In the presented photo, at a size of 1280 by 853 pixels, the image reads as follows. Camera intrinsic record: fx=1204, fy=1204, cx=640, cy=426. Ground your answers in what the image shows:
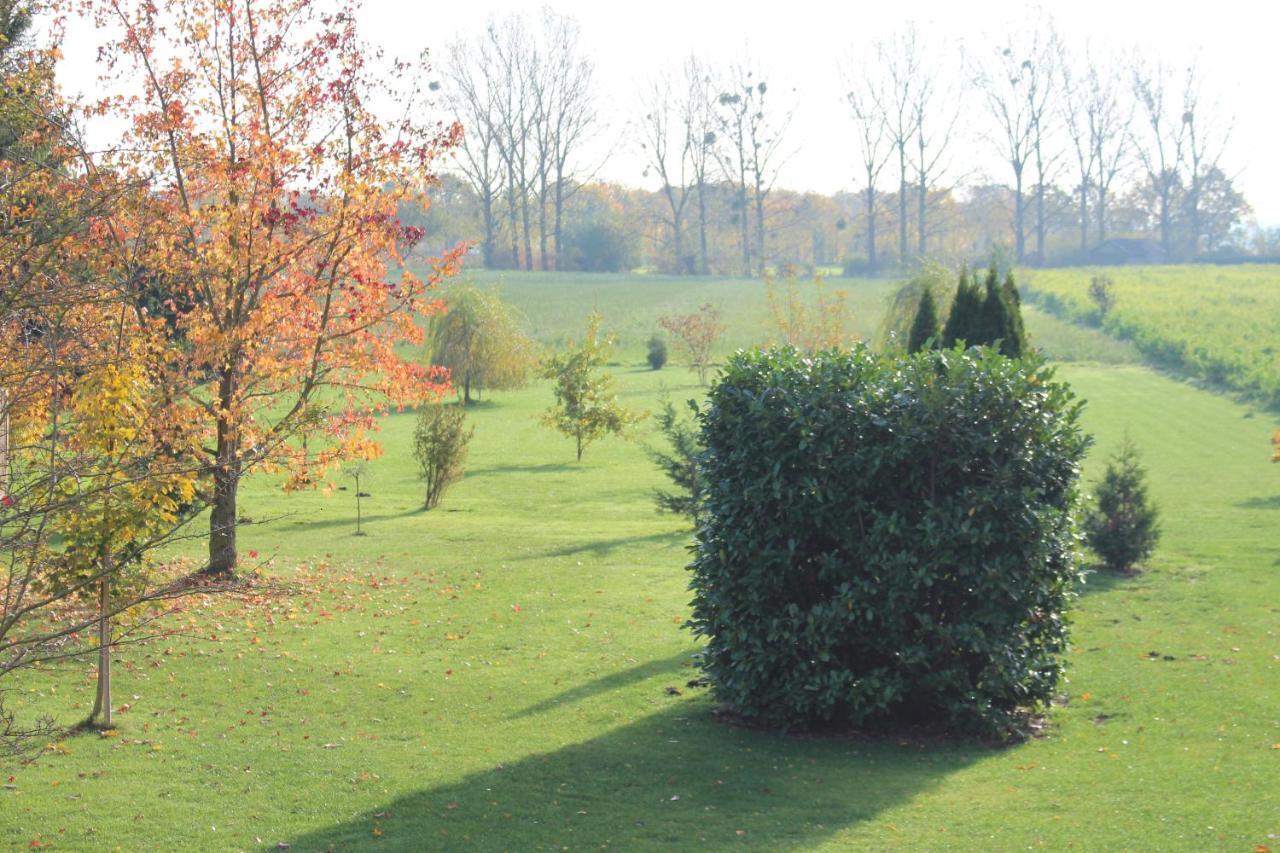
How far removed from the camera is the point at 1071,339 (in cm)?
6544

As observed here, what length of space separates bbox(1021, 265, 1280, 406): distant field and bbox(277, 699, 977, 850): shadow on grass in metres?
43.0

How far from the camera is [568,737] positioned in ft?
33.0

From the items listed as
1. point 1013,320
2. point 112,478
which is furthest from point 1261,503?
point 112,478

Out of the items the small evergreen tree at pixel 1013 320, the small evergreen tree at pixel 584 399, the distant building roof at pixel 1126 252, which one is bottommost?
the small evergreen tree at pixel 584 399

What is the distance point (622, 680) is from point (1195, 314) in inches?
2361

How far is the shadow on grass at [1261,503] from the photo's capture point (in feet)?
88.0

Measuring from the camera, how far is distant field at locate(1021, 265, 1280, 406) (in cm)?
5219

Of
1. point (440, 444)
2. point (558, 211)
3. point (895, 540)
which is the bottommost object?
point (440, 444)

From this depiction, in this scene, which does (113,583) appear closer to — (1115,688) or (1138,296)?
(1115,688)

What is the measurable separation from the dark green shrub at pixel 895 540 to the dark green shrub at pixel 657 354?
5316 cm

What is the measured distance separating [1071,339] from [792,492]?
60.1 metres

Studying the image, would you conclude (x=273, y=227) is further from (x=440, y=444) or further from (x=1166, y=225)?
(x=1166, y=225)

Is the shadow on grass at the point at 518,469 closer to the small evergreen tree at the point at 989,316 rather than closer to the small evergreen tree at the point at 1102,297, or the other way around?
the small evergreen tree at the point at 989,316

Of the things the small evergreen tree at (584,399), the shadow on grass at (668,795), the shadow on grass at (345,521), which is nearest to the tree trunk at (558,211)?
the small evergreen tree at (584,399)
